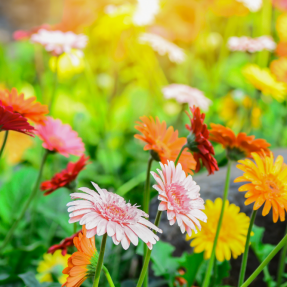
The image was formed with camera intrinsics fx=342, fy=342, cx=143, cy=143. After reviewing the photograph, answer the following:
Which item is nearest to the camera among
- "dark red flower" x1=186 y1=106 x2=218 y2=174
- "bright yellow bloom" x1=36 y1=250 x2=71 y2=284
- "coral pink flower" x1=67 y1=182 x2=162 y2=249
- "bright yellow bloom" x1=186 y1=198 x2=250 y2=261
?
"coral pink flower" x1=67 y1=182 x2=162 y2=249

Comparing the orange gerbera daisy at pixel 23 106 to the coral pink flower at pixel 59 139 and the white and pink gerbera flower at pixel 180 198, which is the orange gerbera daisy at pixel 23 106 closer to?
the coral pink flower at pixel 59 139

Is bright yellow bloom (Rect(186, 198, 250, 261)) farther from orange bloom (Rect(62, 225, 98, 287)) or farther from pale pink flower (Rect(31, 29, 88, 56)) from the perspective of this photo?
pale pink flower (Rect(31, 29, 88, 56))

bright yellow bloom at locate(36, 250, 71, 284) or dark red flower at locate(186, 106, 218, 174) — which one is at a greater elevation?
dark red flower at locate(186, 106, 218, 174)

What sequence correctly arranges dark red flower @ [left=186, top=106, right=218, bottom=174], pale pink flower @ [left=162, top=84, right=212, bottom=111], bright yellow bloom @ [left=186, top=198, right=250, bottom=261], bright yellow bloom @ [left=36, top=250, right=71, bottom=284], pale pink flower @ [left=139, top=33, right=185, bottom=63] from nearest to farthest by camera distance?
dark red flower @ [left=186, top=106, right=218, bottom=174], bright yellow bloom @ [left=186, top=198, right=250, bottom=261], bright yellow bloom @ [left=36, top=250, right=71, bottom=284], pale pink flower @ [left=162, top=84, right=212, bottom=111], pale pink flower @ [left=139, top=33, right=185, bottom=63]

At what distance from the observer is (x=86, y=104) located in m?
1.60

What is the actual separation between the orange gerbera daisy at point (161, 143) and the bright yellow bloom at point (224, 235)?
0.37ft

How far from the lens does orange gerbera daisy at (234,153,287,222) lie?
0.39m

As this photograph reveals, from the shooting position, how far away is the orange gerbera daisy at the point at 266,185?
1.27ft

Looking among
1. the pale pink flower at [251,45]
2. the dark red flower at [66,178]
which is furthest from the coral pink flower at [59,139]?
the pale pink flower at [251,45]

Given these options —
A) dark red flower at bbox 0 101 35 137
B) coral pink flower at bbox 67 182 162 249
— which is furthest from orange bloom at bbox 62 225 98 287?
dark red flower at bbox 0 101 35 137

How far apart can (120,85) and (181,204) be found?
1.92m

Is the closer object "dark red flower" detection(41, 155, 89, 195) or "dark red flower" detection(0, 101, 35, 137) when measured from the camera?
"dark red flower" detection(0, 101, 35, 137)

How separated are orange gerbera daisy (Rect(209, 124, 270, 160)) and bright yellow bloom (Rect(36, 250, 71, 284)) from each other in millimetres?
335

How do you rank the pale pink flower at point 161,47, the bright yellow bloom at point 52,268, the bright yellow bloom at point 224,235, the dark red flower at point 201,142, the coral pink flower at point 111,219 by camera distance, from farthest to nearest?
the pale pink flower at point 161,47 → the bright yellow bloom at point 52,268 → the bright yellow bloom at point 224,235 → the dark red flower at point 201,142 → the coral pink flower at point 111,219
